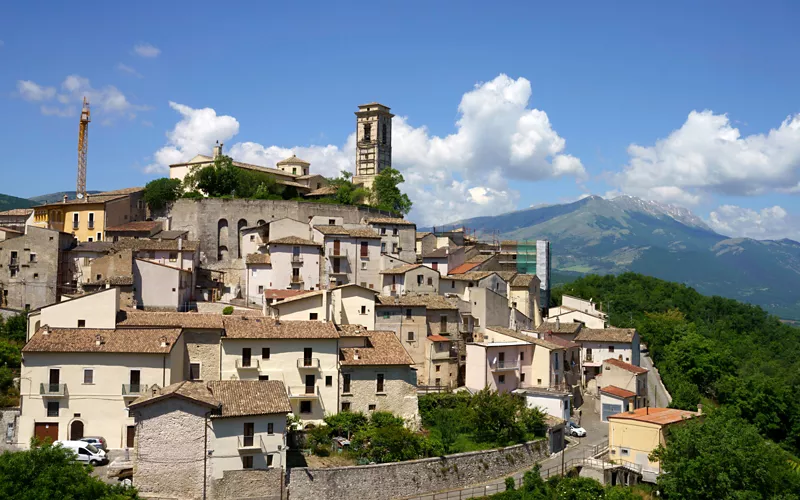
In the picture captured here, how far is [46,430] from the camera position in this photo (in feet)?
116

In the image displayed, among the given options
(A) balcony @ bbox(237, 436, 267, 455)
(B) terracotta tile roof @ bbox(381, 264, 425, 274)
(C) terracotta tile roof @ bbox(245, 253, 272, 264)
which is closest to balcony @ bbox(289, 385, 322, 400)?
(A) balcony @ bbox(237, 436, 267, 455)

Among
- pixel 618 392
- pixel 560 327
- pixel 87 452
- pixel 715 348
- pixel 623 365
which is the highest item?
pixel 560 327

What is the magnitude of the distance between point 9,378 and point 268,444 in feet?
50.2

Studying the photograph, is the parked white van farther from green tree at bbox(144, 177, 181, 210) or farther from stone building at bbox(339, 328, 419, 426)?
green tree at bbox(144, 177, 181, 210)

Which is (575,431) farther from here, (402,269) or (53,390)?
(53,390)

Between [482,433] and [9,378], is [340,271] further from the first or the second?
[9,378]

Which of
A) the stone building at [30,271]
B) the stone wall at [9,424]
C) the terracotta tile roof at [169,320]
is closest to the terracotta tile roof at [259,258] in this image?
the stone building at [30,271]

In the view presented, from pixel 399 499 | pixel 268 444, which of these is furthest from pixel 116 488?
pixel 399 499

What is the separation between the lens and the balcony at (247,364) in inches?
1516

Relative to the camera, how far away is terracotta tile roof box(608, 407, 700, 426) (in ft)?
139

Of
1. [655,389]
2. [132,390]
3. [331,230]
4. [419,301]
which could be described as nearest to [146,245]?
[331,230]

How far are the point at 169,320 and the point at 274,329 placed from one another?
5.43m

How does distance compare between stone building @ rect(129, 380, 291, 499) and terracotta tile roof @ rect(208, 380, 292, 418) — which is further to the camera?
terracotta tile roof @ rect(208, 380, 292, 418)

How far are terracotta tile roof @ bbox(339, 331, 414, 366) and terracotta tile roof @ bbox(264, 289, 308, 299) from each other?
941 cm
